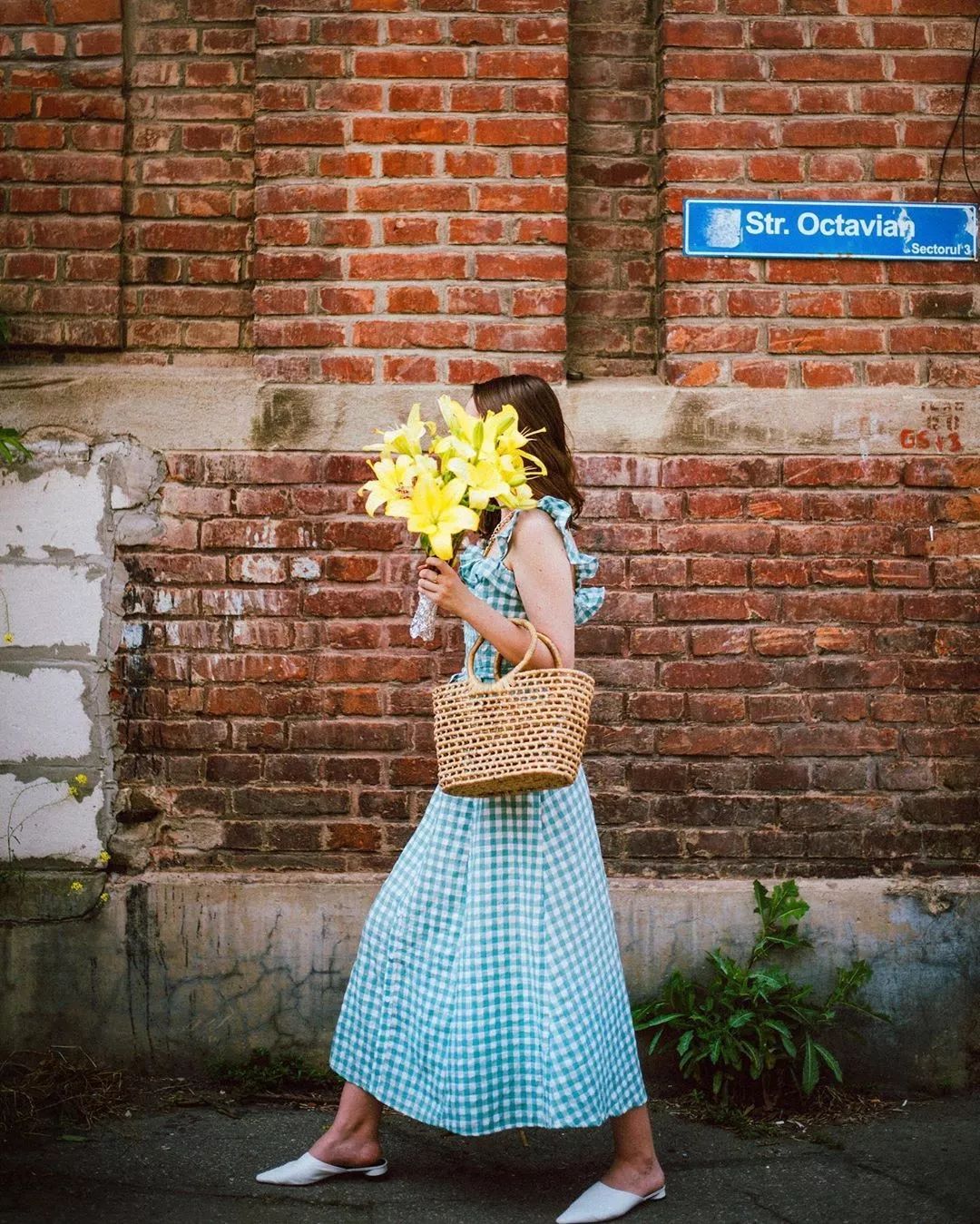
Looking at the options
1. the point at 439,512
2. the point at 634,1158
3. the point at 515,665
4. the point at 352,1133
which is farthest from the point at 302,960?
the point at 439,512

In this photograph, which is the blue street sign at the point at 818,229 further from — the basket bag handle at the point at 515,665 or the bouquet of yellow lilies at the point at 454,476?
the basket bag handle at the point at 515,665

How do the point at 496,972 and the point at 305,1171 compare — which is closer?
the point at 496,972

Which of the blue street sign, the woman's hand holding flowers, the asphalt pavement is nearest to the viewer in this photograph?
the woman's hand holding flowers

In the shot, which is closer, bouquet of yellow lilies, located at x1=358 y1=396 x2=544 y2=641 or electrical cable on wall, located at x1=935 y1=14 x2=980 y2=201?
bouquet of yellow lilies, located at x1=358 y1=396 x2=544 y2=641

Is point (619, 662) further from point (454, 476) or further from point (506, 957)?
point (454, 476)

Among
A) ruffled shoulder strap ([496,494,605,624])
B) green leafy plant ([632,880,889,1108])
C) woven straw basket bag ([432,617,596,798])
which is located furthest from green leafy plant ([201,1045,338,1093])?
ruffled shoulder strap ([496,494,605,624])

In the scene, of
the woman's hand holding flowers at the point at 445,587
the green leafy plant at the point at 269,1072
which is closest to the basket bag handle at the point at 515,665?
the woman's hand holding flowers at the point at 445,587

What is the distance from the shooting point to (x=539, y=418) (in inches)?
119

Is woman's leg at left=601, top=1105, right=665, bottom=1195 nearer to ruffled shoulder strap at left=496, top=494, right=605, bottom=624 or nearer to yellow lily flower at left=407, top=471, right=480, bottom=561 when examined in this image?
ruffled shoulder strap at left=496, top=494, right=605, bottom=624

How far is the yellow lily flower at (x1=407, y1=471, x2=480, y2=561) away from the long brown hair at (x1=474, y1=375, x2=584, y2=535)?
0.35m

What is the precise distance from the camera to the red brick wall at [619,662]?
3914 mm

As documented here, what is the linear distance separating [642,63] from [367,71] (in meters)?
0.89

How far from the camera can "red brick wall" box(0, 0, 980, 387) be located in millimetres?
3881

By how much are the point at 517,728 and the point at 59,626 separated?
71.8 inches
